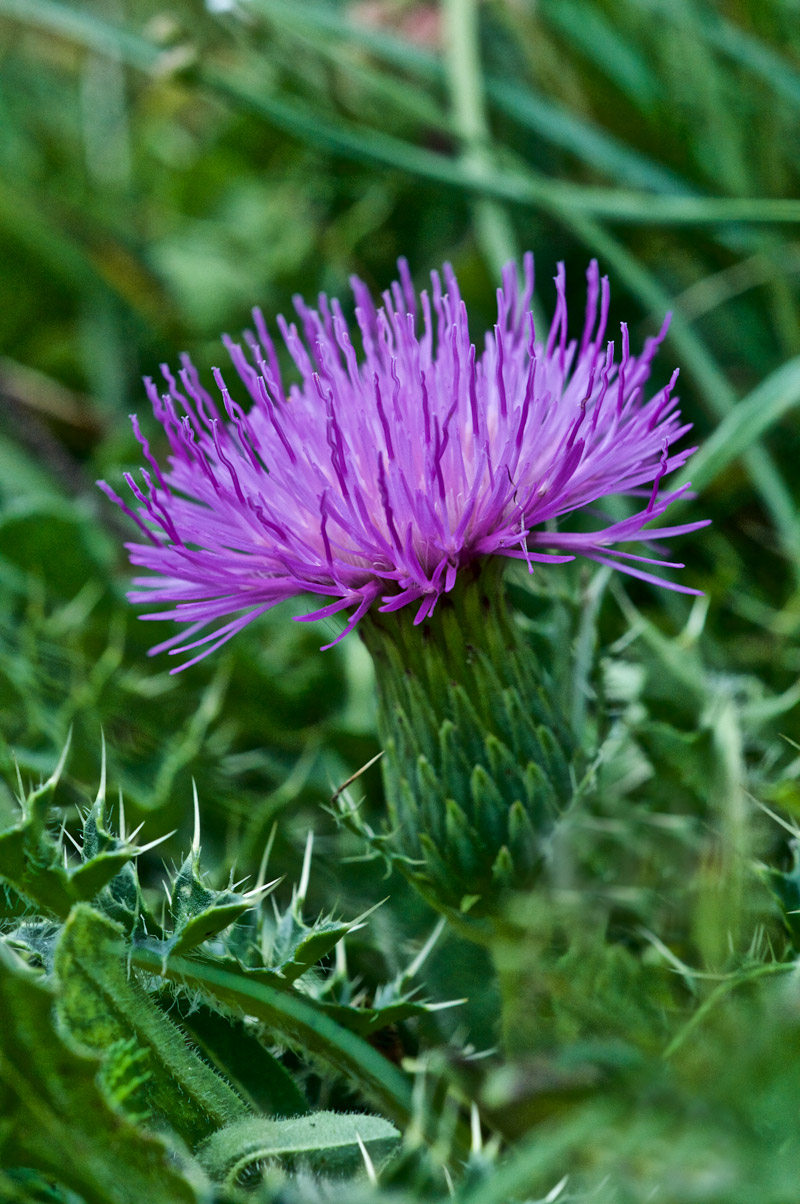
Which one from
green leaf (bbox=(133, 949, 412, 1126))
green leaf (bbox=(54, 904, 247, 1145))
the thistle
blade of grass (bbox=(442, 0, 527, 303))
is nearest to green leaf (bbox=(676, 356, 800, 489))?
the thistle

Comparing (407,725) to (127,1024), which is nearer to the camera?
(127,1024)

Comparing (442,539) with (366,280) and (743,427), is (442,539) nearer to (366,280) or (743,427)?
(743,427)

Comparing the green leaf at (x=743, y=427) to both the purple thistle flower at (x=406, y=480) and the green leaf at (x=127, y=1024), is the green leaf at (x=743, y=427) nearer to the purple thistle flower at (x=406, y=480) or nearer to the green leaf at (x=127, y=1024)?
the purple thistle flower at (x=406, y=480)

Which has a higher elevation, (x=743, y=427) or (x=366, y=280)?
(x=366, y=280)

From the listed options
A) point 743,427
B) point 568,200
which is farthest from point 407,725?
point 568,200

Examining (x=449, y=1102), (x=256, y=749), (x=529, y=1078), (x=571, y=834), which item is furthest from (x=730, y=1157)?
(x=256, y=749)

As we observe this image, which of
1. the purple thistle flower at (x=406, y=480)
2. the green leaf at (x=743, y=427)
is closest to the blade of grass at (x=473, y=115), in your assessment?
the green leaf at (x=743, y=427)

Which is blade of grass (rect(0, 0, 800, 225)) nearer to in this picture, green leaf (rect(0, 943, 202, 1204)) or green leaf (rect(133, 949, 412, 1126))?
green leaf (rect(133, 949, 412, 1126))
